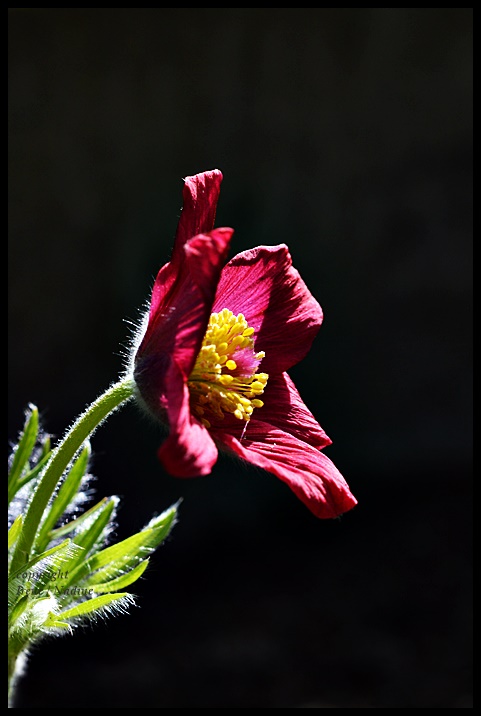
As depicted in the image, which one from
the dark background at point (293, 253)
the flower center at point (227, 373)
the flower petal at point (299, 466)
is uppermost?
the flower center at point (227, 373)

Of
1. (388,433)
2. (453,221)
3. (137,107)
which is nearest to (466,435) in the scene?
(388,433)

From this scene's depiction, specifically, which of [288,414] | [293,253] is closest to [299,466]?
[288,414]

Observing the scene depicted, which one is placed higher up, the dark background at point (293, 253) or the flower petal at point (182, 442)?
the flower petal at point (182, 442)

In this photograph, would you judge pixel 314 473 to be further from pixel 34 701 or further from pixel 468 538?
pixel 468 538

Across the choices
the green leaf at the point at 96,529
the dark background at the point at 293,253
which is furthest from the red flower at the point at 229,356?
the dark background at the point at 293,253

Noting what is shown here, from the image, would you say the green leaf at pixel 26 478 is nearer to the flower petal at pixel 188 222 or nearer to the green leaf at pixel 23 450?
the green leaf at pixel 23 450

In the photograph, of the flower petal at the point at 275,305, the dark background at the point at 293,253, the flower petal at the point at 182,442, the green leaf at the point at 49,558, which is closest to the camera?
the flower petal at the point at 182,442

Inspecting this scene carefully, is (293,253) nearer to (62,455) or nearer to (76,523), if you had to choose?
(76,523)
